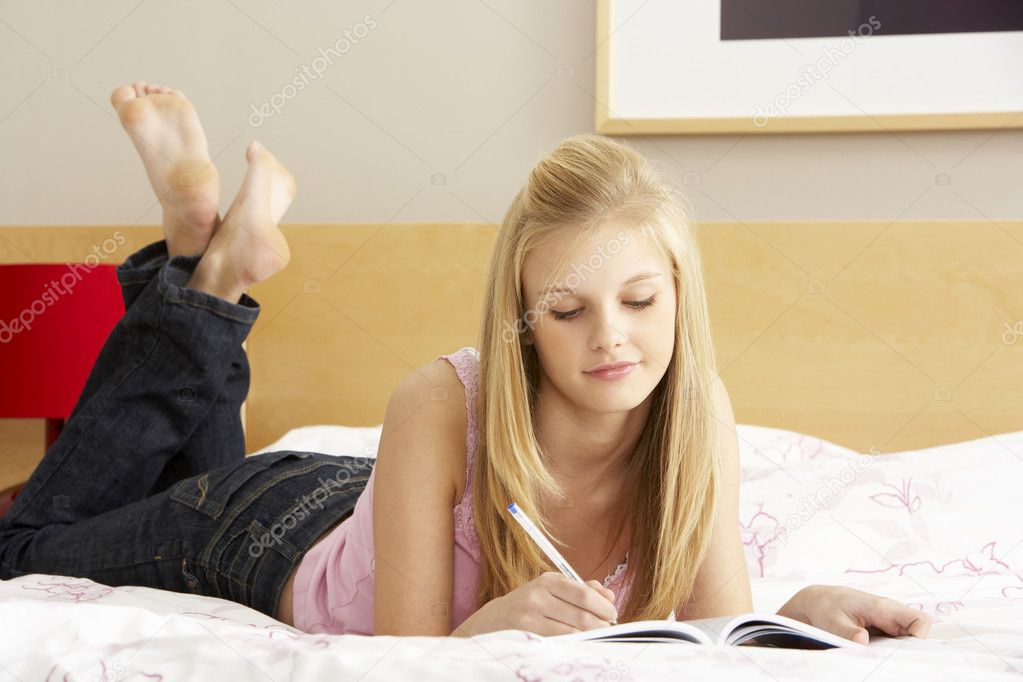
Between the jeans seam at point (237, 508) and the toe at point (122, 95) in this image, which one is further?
the toe at point (122, 95)

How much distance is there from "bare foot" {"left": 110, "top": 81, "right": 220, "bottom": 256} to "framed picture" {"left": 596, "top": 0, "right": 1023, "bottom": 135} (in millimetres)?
656

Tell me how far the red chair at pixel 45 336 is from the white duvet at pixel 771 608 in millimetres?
→ 339

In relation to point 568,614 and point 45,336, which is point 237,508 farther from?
point 45,336

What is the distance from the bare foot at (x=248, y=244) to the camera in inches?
44.9

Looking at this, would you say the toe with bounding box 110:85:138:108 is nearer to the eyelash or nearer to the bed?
the bed

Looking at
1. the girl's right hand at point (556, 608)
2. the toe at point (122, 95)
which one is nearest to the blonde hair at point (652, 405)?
the girl's right hand at point (556, 608)

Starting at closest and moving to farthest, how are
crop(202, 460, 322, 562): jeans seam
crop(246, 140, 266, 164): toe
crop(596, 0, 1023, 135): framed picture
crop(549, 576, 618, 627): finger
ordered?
crop(549, 576, 618, 627): finger
crop(202, 460, 322, 562): jeans seam
crop(246, 140, 266, 164): toe
crop(596, 0, 1023, 135): framed picture

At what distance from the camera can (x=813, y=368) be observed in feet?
5.09

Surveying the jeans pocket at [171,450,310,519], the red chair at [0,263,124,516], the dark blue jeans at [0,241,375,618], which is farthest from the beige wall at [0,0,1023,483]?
the jeans pocket at [171,450,310,519]

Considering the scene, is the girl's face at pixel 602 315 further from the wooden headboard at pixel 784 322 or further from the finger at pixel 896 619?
the wooden headboard at pixel 784 322

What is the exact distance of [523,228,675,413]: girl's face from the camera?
2.53ft

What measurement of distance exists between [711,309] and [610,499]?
75cm

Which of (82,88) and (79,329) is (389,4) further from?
(79,329)

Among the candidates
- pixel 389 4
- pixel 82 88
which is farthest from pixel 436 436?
pixel 82 88
